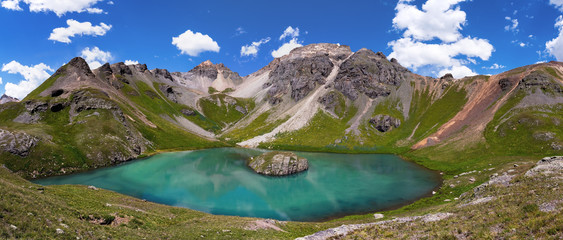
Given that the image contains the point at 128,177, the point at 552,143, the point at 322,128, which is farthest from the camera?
the point at 322,128

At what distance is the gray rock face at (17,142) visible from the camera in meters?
73.3

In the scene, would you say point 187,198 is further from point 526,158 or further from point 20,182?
point 526,158

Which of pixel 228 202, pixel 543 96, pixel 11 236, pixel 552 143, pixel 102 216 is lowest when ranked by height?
pixel 228 202

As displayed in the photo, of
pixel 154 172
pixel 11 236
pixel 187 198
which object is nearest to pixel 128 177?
pixel 154 172

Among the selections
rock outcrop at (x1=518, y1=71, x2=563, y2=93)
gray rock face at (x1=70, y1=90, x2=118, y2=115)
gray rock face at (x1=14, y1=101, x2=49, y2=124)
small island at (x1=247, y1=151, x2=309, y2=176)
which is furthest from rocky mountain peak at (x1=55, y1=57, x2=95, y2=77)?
rock outcrop at (x1=518, y1=71, x2=563, y2=93)

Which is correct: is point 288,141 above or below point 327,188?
above

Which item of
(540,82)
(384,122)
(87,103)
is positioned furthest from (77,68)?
(540,82)

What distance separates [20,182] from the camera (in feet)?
109

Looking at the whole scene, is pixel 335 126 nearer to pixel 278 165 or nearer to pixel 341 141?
pixel 341 141

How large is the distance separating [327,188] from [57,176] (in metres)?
81.7

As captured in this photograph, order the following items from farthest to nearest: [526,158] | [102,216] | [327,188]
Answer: [526,158], [327,188], [102,216]

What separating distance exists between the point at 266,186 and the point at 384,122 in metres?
127

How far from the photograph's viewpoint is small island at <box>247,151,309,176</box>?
80.6 metres

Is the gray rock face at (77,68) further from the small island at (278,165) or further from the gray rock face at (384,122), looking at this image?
the gray rock face at (384,122)
